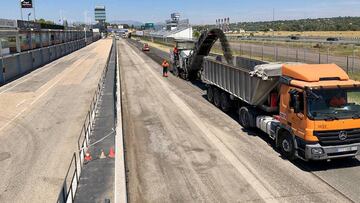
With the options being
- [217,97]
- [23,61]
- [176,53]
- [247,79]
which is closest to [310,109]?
[247,79]

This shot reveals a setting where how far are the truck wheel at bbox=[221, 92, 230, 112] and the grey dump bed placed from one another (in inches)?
16.6

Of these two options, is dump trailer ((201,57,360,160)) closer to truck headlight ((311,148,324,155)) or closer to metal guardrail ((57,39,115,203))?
truck headlight ((311,148,324,155))

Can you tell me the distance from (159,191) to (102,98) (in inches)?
401

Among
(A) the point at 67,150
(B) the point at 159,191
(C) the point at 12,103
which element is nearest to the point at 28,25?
(C) the point at 12,103

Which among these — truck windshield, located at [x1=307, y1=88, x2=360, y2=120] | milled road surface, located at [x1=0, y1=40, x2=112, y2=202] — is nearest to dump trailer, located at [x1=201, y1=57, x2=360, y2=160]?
truck windshield, located at [x1=307, y1=88, x2=360, y2=120]

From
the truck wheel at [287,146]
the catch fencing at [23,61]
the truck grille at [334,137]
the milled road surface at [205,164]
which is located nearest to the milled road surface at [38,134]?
the milled road surface at [205,164]

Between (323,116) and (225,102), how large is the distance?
8898 millimetres

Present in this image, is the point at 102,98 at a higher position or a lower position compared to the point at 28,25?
lower

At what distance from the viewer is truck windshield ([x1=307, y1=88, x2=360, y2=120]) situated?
11.4 m

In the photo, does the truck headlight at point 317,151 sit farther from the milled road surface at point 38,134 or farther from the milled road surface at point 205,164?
the milled road surface at point 38,134

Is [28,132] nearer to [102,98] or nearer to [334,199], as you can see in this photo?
[102,98]

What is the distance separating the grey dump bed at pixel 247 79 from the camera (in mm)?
14326

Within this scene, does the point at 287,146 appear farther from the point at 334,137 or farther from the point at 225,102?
the point at 225,102

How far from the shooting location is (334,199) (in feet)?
32.3
